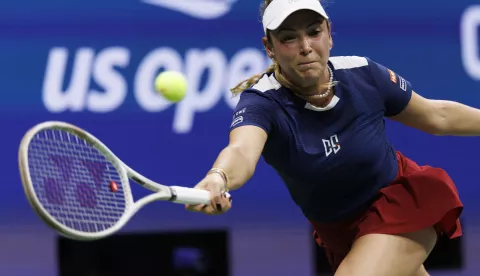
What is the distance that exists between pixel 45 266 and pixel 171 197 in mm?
Result: 3544

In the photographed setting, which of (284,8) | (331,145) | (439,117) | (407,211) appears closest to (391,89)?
(439,117)

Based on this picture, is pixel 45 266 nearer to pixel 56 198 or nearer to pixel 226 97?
pixel 226 97

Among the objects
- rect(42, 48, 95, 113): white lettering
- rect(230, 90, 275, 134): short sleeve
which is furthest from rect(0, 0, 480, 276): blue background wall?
rect(230, 90, 275, 134): short sleeve

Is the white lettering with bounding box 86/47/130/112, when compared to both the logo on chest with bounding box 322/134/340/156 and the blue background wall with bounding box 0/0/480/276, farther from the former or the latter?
the logo on chest with bounding box 322/134/340/156

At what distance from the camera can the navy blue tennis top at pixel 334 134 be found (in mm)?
3951

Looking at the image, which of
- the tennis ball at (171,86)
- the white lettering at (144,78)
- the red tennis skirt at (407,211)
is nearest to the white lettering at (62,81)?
the white lettering at (144,78)

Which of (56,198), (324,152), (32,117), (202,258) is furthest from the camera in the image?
(202,258)

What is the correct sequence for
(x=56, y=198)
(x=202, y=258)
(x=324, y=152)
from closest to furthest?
1. (x=56, y=198)
2. (x=324, y=152)
3. (x=202, y=258)

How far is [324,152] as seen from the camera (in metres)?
3.98

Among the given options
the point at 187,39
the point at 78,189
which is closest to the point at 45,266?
the point at 187,39

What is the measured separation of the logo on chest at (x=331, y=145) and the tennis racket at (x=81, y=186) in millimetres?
786

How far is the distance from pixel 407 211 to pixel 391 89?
0.50m

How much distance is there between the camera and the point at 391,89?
4.18m

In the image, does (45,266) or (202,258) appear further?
(202,258)
